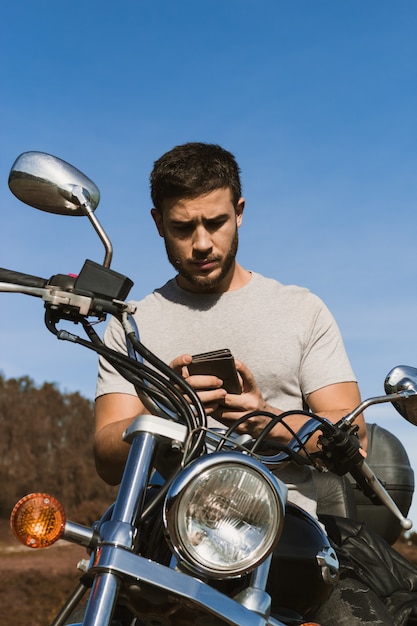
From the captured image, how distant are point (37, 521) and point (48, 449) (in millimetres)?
12554

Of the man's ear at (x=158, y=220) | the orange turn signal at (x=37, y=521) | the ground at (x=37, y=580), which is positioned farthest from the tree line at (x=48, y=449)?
the orange turn signal at (x=37, y=521)

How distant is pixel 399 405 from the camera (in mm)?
1961

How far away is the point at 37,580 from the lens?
29.5 feet

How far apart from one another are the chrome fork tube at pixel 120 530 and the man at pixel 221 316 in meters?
1.22

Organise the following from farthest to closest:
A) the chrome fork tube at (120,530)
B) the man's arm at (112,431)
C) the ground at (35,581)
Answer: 1. the ground at (35,581)
2. the man's arm at (112,431)
3. the chrome fork tube at (120,530)

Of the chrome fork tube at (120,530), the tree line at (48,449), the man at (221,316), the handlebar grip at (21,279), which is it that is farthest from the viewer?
the tree line at (48,449)

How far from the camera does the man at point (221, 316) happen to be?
9.62 feet

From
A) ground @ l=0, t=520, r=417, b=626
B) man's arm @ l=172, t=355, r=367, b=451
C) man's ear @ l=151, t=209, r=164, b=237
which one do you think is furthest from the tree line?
man's arm @ l=172, t=355, r=367, b=451

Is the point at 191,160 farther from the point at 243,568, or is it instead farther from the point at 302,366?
the point at 243,568

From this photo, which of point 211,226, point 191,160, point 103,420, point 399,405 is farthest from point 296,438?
point 191,160

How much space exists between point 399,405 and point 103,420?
1239mm

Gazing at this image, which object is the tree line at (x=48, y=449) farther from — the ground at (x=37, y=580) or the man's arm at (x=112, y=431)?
the man's arm at (x=112, y=431)

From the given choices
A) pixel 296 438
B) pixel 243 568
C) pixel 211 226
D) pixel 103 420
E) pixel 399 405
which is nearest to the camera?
pixel 243 568

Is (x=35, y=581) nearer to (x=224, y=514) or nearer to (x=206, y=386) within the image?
(x=206, y=386)
